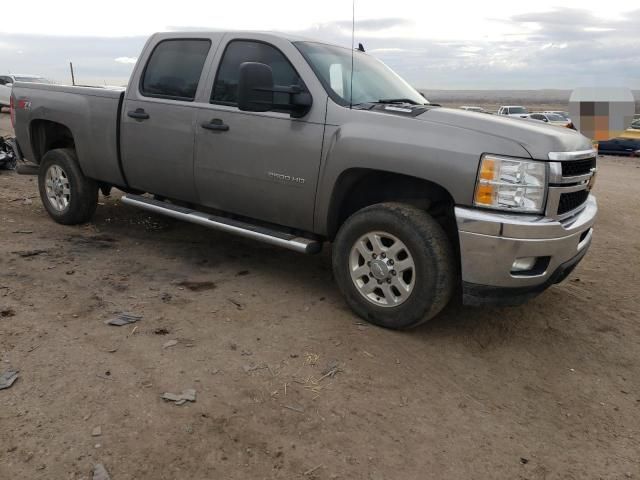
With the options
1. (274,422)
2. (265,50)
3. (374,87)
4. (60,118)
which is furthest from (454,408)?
(60,118)

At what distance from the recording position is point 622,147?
18.4 m

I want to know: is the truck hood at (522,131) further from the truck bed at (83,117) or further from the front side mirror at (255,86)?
the truck bed at (83,117)

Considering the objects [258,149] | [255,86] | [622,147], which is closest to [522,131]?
[255,86]

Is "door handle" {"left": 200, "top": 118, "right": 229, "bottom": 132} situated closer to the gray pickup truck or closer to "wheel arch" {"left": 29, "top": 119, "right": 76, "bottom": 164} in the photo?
the gray pickup truck

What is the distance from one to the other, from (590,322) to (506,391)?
4.54 feet

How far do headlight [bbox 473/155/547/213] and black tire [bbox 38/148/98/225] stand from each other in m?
4.14

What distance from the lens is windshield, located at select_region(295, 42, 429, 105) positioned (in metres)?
4.10

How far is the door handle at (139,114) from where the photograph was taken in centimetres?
490

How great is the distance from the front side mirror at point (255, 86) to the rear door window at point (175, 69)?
102 cm

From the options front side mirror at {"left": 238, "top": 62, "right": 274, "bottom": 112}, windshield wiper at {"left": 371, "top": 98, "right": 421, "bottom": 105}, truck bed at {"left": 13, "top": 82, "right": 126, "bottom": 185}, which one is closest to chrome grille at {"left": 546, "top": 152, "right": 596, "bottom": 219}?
windshield wiper at {"left": 371, "top": 98, "right": 421, "bottom": 105}

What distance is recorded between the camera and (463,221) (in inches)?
131

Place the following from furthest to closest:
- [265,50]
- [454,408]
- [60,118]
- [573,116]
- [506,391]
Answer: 1. [60,118]
2. [573,116]
3. [265,50]
4. [506,391]
5. [454,408]

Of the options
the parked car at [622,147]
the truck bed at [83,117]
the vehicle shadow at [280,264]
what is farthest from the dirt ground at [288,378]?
the parked car at [622,147]

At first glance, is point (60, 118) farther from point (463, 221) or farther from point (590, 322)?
point (590, 322)
